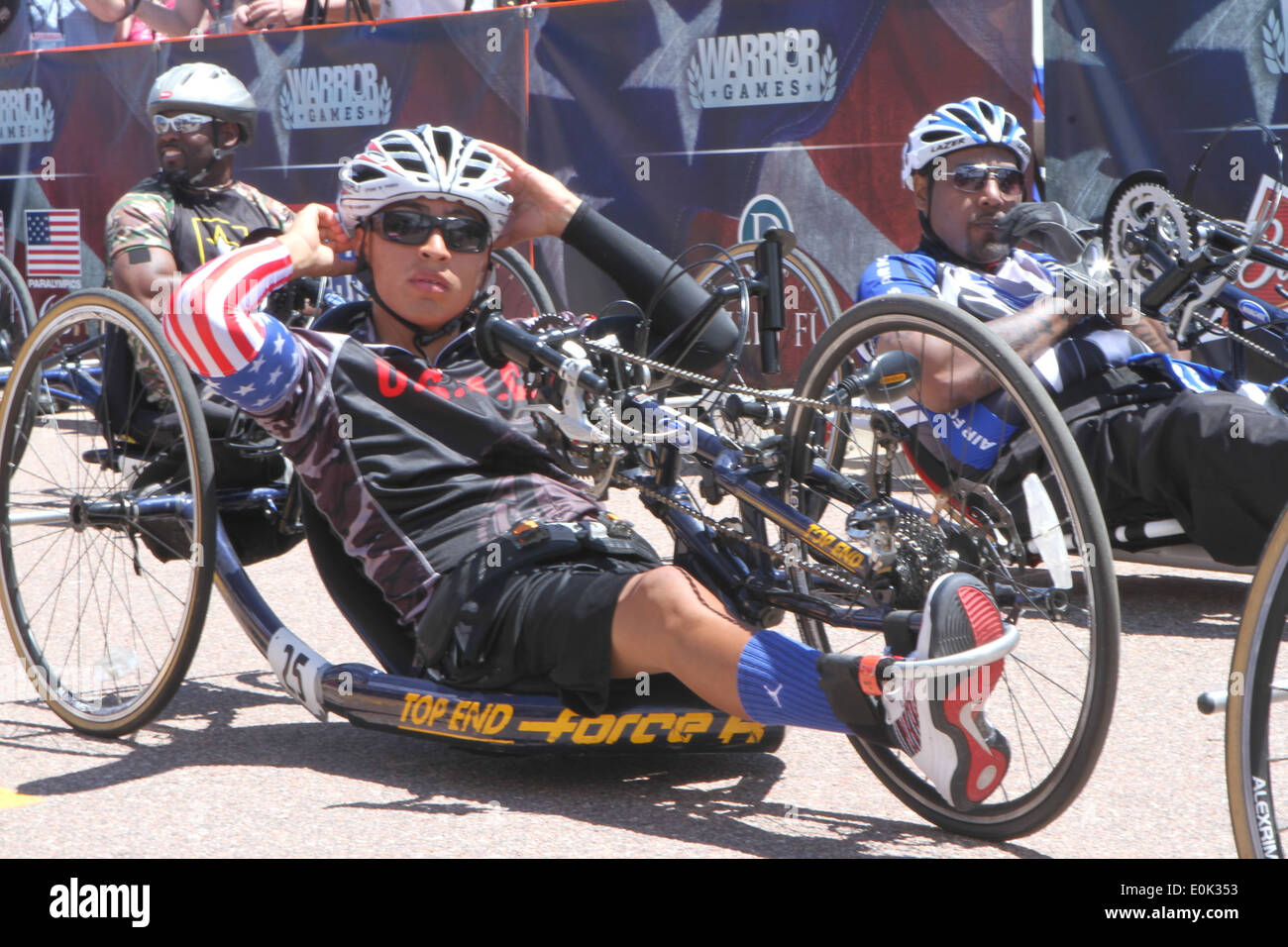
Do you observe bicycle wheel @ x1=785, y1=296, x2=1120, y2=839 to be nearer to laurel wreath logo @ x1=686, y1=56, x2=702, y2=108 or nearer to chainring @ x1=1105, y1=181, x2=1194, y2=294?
chainring @ x1=1105, y1=181, x2=1194, y2=294

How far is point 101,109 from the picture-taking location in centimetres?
1083

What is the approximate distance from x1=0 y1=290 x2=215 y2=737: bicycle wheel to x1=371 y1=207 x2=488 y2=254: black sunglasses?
549 mm

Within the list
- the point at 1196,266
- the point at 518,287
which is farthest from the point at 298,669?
the point at 518,287

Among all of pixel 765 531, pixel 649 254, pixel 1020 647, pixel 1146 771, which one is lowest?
pixel 1146 771

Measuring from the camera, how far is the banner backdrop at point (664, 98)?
25.2 feet

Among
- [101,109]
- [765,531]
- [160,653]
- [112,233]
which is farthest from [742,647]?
[101,109]

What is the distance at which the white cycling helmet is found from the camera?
3.71 meters

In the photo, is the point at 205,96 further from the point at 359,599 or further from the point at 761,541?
the point at 761,541

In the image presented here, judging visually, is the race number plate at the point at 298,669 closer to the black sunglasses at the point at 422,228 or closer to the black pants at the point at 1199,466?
the black sunglasses at the point at 422,228

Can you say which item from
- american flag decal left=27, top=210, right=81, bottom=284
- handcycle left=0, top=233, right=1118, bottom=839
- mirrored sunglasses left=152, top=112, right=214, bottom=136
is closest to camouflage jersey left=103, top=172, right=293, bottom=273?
mirrored sunglasses left=152, top=112, right=214, bottom=136

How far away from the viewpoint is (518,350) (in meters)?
3.39

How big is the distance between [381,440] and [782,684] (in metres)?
1.08
